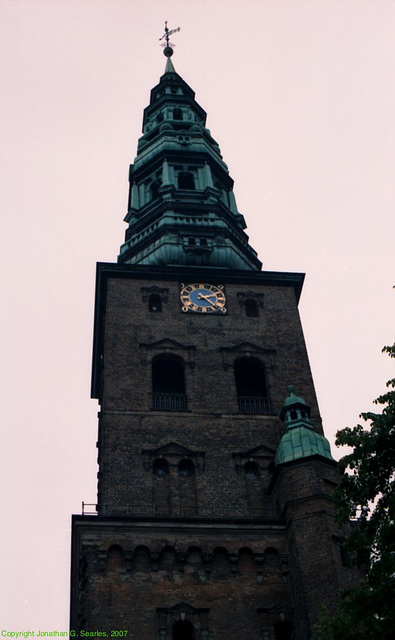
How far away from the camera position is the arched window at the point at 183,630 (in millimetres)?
25594

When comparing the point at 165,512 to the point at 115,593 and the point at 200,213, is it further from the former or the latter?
the point at 200,213

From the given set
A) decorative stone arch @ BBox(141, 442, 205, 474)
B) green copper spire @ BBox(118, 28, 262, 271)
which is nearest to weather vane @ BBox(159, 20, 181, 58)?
green copper spire @ BBox(118, 28, 262, 271)

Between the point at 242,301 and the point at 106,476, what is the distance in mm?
9941

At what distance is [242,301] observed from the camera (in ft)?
120

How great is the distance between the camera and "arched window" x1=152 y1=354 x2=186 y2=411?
32688 millimetres

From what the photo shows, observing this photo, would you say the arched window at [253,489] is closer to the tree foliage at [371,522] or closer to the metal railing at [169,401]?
the metal railing at [169,401]

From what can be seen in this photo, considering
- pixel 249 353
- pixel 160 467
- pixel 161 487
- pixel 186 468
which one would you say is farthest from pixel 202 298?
pixel 161 487

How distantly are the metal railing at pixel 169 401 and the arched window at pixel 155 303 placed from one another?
13.1 ft

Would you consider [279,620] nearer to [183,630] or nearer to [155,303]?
[183,630]

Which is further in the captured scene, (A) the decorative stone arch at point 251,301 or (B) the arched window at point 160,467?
(A) the decorative stone arch at point 251,301

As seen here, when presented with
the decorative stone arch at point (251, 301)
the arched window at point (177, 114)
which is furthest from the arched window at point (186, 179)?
the decorative stone arch at point (251, 301)

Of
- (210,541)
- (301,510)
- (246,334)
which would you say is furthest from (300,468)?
(246,334)

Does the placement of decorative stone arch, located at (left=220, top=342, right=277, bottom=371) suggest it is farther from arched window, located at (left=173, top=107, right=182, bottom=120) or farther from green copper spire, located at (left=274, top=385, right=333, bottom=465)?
arched window, located at (left=173, top=107, right=182, bottom=120)

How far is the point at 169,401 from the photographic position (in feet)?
106
